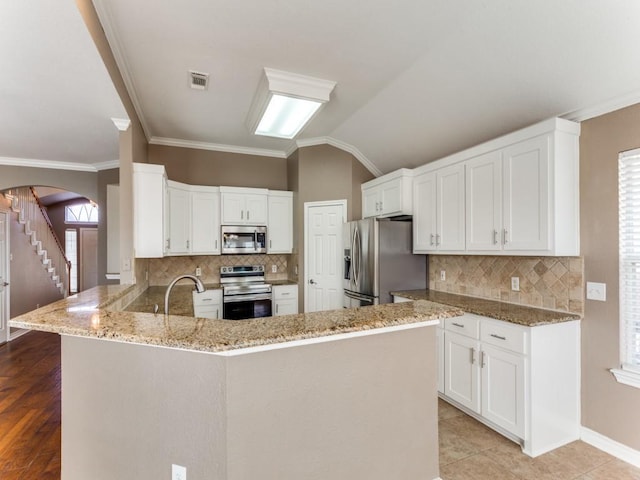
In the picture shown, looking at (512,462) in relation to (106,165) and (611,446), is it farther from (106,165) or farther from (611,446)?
(106,165)

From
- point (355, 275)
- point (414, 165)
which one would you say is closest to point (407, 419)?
point (355, 275)

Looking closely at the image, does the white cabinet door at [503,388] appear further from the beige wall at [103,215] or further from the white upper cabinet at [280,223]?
the beige wall at [103,215]

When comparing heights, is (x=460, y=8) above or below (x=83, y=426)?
above

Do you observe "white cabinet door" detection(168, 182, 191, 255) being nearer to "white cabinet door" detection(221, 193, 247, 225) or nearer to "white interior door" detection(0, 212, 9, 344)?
"white cabinet door" detection(221, 193, 247, 225)

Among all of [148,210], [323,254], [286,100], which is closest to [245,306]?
[323,254]

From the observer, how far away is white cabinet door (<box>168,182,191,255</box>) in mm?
4070

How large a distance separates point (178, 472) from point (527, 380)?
2237mm

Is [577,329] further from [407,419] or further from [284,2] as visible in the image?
[284,2]

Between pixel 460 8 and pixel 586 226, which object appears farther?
pixel 586 226

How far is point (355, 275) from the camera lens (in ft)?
12.7

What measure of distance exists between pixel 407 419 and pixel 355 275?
2.31 m

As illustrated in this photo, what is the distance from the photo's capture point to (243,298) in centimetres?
440

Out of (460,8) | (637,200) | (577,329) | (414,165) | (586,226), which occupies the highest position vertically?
(460,8)

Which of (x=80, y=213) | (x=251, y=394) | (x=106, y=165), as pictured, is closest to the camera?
(x=251, y=394)
